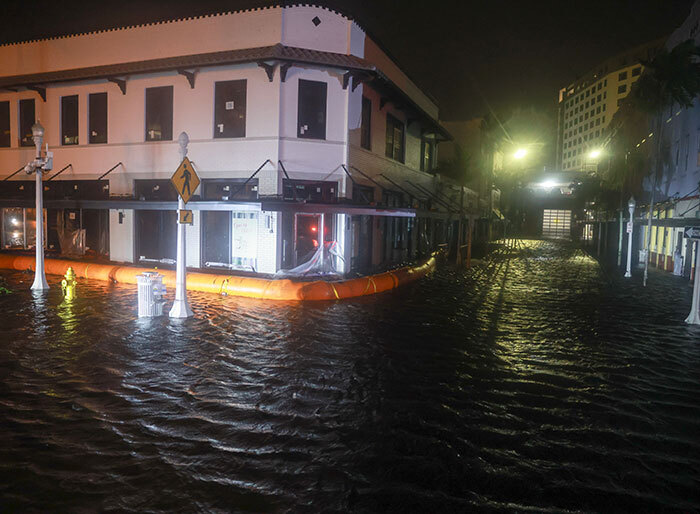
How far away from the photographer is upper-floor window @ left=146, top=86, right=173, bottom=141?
731 inches

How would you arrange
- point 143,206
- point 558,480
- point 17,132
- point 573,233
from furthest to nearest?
1. point 573,233
2. point 17,132
3. point 143,206
4. point 558,480

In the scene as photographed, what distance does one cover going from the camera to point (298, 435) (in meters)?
4.88

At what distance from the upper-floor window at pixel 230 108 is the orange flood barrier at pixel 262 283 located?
5934 millimetres

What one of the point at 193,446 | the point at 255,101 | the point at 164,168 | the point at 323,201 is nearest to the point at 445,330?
the point at 193,446

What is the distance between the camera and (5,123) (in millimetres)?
21688

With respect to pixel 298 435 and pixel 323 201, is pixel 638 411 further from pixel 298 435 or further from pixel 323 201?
pixel 323 201

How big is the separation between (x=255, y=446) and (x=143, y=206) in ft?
46.8

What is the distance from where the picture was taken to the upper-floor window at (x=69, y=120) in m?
20.3

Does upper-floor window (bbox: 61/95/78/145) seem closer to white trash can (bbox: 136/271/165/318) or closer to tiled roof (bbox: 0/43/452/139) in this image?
tiled roof (bbox: 0/43/452/139)

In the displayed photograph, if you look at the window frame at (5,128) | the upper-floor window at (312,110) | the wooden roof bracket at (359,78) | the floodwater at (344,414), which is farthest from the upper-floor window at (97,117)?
the floodwater at (344,414)

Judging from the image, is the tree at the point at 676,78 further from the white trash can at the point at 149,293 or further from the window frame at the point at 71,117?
the window frame at the point at 71,117

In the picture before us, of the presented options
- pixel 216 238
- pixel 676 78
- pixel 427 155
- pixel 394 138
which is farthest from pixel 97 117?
pixel 676 78

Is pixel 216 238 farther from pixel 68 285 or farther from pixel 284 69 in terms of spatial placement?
pixel 284 69

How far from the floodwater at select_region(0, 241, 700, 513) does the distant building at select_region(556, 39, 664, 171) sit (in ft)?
321
